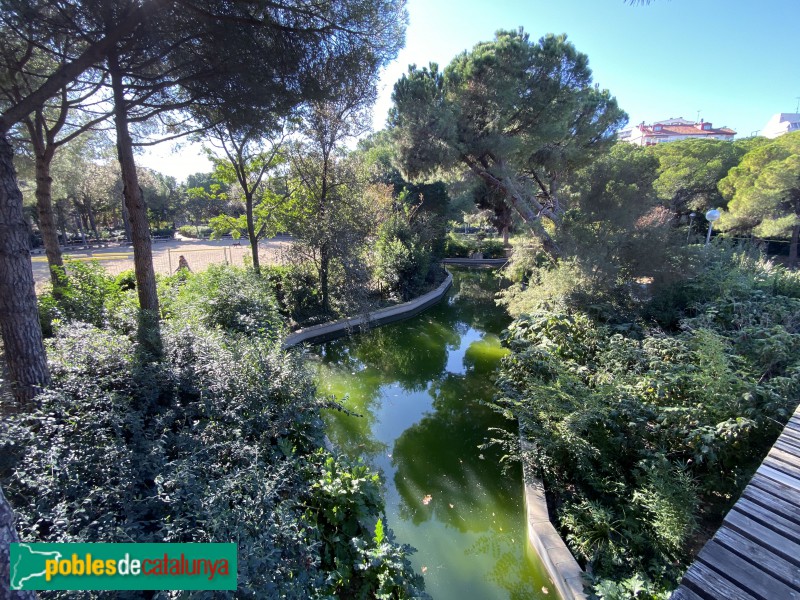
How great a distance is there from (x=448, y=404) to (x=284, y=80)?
4880 millimetres

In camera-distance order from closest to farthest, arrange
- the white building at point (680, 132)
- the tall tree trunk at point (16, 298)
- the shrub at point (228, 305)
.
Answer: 1. the tall tree trunk at point (16, 298)
2. the shrub at point (228, 305)
3. the white building at point (680, 132)

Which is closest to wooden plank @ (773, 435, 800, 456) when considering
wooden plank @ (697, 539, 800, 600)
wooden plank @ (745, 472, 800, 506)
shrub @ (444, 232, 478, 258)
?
wooden plank @ (745, 472, 800, 506)

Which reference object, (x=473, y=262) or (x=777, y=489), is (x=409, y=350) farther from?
(x=473, y=262)

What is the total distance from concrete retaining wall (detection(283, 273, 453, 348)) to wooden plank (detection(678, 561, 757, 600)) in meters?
5.82

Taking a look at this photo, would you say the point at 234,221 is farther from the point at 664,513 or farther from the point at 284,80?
the point at 664,513

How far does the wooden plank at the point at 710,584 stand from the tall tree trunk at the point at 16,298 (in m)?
4.12

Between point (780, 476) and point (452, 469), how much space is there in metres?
2.79

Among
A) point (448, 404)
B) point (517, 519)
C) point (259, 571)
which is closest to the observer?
point (259, 571)

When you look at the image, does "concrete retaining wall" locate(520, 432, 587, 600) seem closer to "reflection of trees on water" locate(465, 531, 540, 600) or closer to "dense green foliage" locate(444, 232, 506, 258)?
"reflection of trees on water" locate(465, 531, 540, 600)

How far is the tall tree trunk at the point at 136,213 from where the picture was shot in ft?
13.4

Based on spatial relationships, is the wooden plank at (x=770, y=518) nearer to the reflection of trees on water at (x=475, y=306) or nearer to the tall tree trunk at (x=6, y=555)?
the tall tree trunk at (x=6, y=555)

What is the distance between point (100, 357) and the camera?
118 inches

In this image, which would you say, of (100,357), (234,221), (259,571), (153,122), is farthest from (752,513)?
(234,221)

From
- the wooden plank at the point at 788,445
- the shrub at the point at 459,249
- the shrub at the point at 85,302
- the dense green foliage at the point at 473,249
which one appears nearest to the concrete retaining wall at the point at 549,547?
the wooden plank at the point at 788,445
